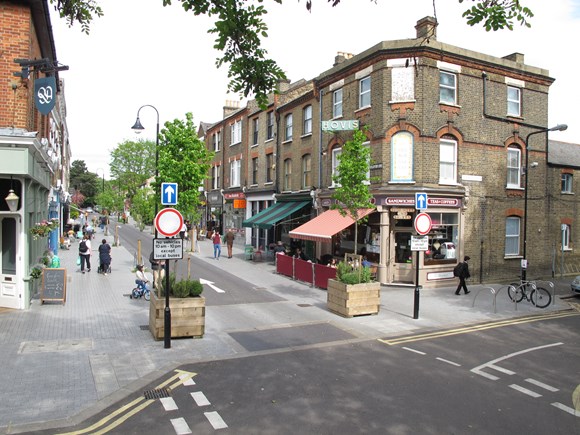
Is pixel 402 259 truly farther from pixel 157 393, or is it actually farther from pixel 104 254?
pixel 157 393

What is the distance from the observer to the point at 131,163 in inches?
2980

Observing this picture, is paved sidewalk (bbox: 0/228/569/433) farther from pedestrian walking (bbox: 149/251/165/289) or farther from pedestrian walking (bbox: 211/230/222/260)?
pedestrian walking (bbox: 211/230/222/260)

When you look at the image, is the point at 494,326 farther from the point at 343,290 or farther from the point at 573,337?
the point at 343,290

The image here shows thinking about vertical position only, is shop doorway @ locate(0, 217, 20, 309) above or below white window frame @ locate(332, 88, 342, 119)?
below

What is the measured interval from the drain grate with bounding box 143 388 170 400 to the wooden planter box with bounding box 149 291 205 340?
2965 mm

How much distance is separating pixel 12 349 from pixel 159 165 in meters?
14.9

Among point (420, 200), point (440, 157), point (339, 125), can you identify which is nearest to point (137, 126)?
point (339, 125)

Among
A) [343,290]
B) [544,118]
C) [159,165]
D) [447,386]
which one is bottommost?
[447,386]

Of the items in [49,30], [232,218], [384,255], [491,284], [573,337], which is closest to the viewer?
[573,337]

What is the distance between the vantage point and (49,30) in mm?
14867

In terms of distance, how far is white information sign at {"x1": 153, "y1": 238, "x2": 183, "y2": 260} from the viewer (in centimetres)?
1038

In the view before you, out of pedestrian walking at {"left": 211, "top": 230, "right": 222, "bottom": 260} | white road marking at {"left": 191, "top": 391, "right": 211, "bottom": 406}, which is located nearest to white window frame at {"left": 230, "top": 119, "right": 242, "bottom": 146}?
pedestrian walking at {"left": 211, "top": 230, "right": 222, "bottom": 260}

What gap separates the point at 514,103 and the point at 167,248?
18.3 metres

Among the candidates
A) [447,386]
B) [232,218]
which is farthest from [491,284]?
[232,218]
